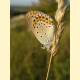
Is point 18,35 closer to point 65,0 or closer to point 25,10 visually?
point 25,10

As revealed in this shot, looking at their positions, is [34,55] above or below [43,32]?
below

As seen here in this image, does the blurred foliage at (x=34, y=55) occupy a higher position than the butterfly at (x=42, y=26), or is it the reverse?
the butterfly at (x=42, y=26)

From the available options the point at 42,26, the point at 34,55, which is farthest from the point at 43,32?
the point at 34,55

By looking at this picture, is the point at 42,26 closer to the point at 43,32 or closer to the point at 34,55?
the point at 43,32

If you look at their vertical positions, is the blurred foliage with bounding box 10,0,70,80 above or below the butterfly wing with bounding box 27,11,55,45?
below
